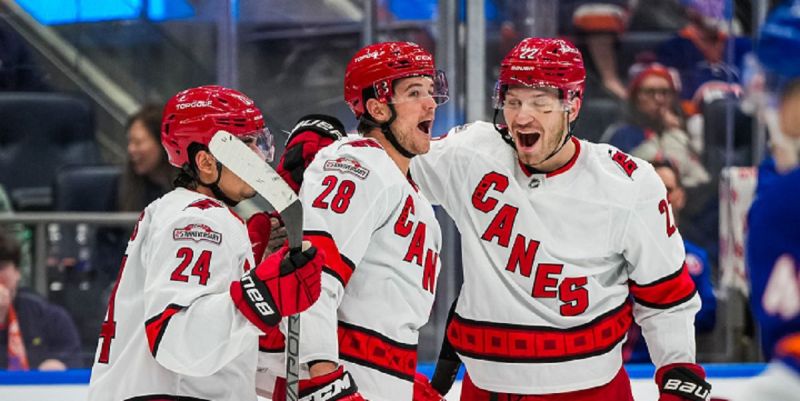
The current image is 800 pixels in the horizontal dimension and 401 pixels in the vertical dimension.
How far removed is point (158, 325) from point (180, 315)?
4 centimetres

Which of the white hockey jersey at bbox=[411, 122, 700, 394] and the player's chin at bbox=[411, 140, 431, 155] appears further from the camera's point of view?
the white hockey jersey at bbox=[411, 122, 700, 394]

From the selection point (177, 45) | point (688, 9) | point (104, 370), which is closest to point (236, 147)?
point (104, 370)

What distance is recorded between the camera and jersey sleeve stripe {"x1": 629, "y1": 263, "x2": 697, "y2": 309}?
8.21 ft

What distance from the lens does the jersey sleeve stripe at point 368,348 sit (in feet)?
7.27

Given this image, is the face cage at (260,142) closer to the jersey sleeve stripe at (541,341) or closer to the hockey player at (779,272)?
the jersey sleeve stripe at (541,341)

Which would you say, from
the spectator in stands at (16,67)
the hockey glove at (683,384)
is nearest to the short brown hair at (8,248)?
the spectator in stands at (16,67)

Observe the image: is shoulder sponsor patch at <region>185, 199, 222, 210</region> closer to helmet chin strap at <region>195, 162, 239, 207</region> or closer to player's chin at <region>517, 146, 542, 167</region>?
helmet chin strap at <region>195, 162, 239, 207</region>

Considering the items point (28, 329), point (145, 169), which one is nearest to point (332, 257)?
point (28, 329)

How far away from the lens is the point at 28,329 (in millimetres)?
3783

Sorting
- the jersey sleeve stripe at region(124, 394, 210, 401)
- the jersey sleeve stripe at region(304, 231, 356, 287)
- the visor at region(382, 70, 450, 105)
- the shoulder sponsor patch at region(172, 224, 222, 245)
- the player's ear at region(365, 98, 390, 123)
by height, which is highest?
the visor at region(382, 70, 450, 105)

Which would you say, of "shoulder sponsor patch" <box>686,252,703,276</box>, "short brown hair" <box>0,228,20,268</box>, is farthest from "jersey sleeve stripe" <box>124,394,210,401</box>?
"shoulder sponsor patch" <box>686,252,703,276</box>

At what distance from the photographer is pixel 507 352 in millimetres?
2496

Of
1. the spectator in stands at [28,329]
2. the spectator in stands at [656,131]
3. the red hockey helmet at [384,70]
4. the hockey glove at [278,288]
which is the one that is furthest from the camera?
the spectator in stands at [656,131]

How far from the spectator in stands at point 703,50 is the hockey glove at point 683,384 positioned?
6.27 ft
